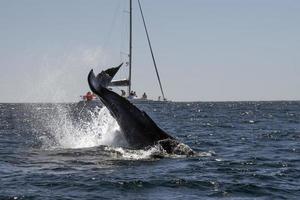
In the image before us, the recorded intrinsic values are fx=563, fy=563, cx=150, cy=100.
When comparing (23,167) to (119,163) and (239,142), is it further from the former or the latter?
(239,142)

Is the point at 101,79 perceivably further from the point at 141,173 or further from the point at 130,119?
the point at 141,173

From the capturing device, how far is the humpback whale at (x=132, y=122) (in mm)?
16672

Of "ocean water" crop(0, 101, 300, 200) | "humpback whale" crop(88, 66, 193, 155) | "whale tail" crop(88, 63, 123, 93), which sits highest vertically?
"whale tail" crop(88, 63, 123, 93)

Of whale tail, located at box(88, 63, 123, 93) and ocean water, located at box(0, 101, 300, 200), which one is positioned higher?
whale tail, located at box(88, 63, 123, 93)

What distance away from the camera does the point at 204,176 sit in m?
13.1

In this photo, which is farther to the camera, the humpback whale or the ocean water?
the humpback whale

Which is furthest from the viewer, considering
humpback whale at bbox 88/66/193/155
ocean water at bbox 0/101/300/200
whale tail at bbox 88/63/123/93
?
whale tail at bbox 88/63/123/93

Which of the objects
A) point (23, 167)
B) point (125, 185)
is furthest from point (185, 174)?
point (23, 167)

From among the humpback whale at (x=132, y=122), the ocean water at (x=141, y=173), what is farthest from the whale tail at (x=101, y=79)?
the ocean water at (x=141, y=173)

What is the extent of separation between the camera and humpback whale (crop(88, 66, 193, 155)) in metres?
16.7

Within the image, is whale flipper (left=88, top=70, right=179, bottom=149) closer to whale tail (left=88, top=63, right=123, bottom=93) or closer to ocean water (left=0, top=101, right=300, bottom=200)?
whale tail (left=88, top=63, right=123, bottom=93)

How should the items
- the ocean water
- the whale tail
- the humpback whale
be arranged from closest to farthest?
the ocean water
the humpback whale
the whale tail

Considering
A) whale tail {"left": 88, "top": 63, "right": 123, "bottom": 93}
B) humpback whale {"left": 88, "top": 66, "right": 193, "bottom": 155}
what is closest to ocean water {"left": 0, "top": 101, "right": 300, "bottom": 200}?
humpback whale {"left": 88, "top": 66, "right": 193, "bottom": 155}

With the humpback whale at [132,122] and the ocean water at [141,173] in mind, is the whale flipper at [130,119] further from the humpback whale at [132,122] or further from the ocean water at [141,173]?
the ocean water at [141,173]
